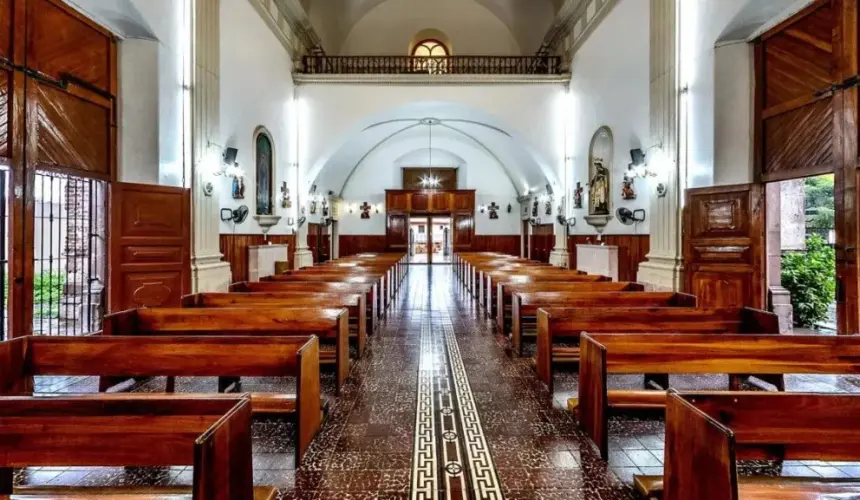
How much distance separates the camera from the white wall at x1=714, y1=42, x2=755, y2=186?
17.3 ft

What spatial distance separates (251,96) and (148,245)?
4095 millimetres

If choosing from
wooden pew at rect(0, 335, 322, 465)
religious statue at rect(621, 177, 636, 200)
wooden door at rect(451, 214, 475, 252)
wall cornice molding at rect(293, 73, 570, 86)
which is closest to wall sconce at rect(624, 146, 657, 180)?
religious statue at rect(621, 177, 636, 200)

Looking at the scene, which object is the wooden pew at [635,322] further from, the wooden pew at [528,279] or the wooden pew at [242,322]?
the wooden pew at [528,279]

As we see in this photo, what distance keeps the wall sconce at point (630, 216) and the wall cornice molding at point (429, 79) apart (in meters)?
4.49

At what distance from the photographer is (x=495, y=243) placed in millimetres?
18344

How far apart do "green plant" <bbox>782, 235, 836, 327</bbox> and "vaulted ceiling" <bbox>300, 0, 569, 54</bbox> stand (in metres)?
9.34

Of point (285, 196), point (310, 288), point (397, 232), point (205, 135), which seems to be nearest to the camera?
point (310, 288)

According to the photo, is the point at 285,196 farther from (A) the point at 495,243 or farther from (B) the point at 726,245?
(A) the point at 495,243

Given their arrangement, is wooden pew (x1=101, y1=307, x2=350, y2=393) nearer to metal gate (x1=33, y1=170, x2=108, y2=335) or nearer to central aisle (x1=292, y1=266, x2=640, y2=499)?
central aisle (x1=292, y1=266, x2=640, y2=499)

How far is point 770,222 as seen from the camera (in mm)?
5168

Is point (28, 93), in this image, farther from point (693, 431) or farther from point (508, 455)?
point (693, 431)

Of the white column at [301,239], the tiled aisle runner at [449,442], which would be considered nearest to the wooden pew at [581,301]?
the tiled aisle runner at [449,442]

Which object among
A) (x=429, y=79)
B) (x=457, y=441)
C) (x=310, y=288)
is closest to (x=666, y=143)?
(x=310, y=288)

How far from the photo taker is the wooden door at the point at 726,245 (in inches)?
200
